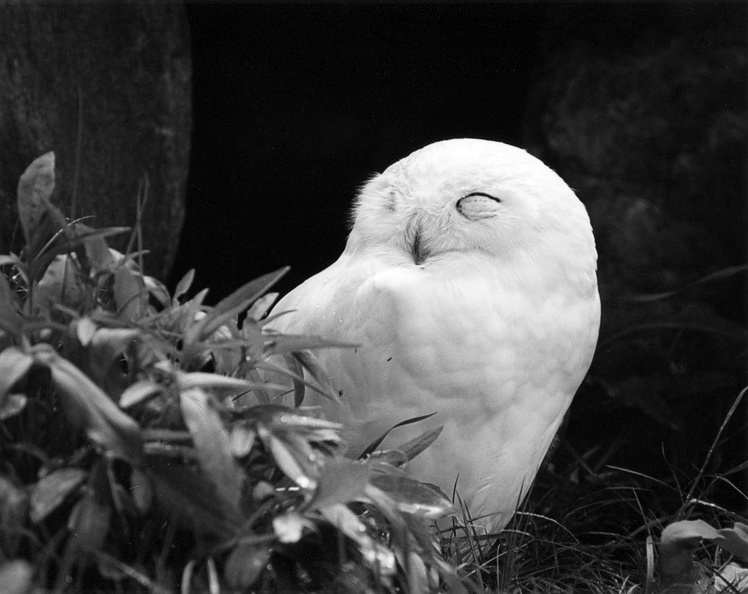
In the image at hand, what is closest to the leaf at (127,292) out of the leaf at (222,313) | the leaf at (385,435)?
the leaf at (222,313)

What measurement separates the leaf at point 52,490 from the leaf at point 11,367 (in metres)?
0.14

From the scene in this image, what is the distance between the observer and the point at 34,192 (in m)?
1.78

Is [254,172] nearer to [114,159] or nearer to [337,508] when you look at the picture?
[114,159]

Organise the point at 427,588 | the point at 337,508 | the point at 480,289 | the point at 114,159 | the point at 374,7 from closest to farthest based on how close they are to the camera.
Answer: the point at 337,508
the point at 427,588
the point at 480,289
the point at 114,159
the point at 374,7

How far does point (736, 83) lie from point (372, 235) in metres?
1.77

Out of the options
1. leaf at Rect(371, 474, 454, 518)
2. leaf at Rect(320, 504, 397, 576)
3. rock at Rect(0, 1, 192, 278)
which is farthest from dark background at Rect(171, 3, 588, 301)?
leaf at Rect(320, 504, 397, 576)

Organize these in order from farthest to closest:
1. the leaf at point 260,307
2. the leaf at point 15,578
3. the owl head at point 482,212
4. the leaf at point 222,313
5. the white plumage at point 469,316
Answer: the owl head at point 482,212 < the white plumage at point 469,316 < the leaf at point 260,307 < the leaf at point 222,313 < the leaf at point 15,578

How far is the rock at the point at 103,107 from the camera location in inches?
106

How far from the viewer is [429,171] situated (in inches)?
91.1

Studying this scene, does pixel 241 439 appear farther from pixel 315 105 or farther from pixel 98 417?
pixel 315 105

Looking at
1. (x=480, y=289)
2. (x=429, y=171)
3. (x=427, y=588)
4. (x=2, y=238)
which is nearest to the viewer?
(x=427, y=588)

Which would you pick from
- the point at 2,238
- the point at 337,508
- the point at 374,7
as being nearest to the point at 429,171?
the point at 337,508

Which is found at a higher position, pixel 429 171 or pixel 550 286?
pixel 429 171

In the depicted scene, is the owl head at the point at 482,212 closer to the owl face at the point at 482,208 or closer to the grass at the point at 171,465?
the owl face at the point at 482,208
